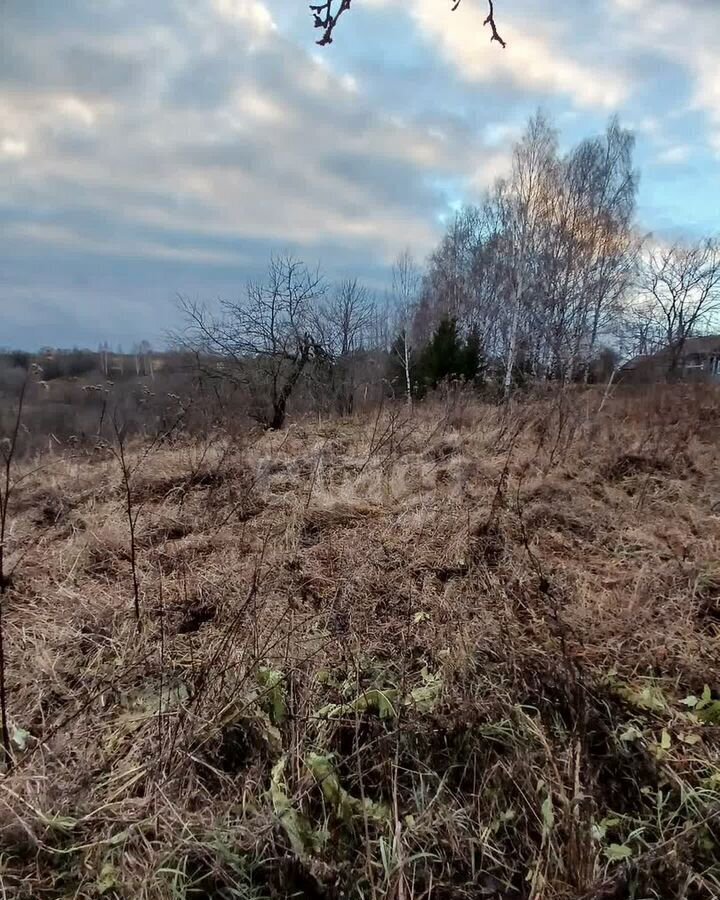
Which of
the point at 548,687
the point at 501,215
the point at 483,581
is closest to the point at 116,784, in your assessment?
the point at 548,687

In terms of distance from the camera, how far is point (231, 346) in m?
11.8

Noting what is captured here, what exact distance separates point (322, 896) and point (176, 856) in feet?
1.38

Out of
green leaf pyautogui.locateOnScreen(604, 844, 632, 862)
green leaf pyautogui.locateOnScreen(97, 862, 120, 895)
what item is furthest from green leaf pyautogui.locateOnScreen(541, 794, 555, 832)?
green leaf pyautogui.locateOnScreen(97, 862, 120, 895)

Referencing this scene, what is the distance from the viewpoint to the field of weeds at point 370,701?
1.48m

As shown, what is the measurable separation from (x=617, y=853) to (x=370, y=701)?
0.83m

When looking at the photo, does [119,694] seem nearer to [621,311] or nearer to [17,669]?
[17,669]

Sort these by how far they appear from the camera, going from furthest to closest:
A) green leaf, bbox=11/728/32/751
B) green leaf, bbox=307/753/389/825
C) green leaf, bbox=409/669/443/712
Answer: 1. green leaf, bbox=409/669/443/712
2. green leaf, bbox=11/728/32/751
3. green leaf, bbox=307/753/389/825

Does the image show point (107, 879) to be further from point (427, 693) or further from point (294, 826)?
point (427, 693)

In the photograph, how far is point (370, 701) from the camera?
75.4 inches

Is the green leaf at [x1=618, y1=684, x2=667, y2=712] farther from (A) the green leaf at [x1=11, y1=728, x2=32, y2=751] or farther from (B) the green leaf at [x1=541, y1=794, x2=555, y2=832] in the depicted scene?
(A) the green leaf at [x1=11, y1=728, x2=32, y2=751]

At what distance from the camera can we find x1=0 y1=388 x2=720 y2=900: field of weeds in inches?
58.4

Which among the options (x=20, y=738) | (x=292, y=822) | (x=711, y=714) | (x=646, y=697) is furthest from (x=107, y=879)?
(x=711, y=714)

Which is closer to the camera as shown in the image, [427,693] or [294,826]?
[294,826]

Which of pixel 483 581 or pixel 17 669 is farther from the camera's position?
pixel 483 581
